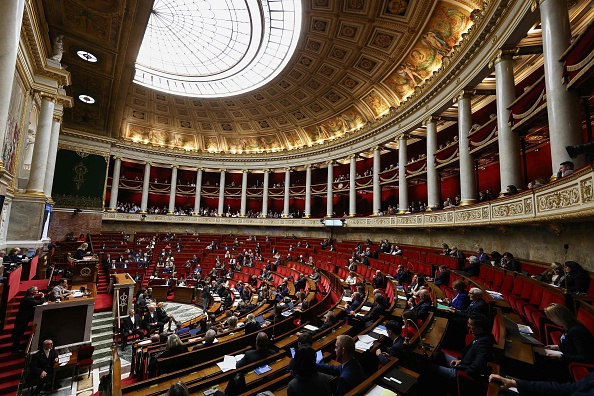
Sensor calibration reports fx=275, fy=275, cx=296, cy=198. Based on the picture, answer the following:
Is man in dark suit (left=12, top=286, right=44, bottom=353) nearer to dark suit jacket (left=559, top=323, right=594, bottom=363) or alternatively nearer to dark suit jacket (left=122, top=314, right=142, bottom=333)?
dark suit jacket (left=122, top=314, right=142, bottom=333)

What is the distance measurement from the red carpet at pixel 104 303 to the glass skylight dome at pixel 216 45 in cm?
1609

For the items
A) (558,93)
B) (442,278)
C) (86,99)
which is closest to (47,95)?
(86,99)

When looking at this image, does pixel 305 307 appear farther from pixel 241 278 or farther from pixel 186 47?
A: pixel 186 47

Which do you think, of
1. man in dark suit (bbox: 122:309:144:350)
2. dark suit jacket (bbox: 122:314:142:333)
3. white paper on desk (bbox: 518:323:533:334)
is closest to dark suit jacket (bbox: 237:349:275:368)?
white paper on desk (bbox: 518:323:533:334)

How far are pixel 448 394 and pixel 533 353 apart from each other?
0.97 meters

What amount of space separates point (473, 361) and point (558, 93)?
23.1 ft

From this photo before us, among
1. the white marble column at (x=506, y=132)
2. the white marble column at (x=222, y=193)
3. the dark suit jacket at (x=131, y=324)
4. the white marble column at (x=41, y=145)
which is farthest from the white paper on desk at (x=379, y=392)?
the white marble column at (x=222, y=193)

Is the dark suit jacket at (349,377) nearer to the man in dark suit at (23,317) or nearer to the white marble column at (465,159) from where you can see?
the man in dark suit at (23,317)

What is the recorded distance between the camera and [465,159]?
36.3ft

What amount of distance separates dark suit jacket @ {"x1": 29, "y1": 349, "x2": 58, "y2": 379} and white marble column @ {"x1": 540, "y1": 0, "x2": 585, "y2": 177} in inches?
459

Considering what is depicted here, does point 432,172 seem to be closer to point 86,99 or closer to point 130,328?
point 130,328

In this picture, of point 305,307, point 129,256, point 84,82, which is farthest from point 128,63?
point 305,307

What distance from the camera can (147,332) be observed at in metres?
8.55

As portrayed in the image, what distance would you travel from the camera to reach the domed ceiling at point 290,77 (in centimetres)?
1132
